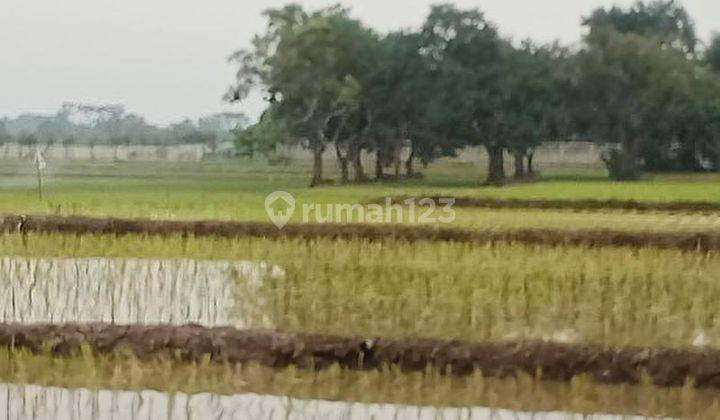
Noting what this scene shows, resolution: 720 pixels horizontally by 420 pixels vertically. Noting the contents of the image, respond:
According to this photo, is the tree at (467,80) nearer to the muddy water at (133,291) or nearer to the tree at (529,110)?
the tree at (529,110)

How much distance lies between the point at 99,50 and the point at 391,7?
0.82 meters

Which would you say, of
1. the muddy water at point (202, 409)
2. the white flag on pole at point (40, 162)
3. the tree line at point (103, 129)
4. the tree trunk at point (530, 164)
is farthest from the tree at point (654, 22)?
the muddy water at point (202, 409)

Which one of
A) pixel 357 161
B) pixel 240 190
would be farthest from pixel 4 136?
pixel 357 161

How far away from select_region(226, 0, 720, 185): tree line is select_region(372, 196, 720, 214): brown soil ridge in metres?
0.09

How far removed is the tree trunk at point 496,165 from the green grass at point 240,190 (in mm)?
44

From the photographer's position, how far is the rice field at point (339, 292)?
5.82ft

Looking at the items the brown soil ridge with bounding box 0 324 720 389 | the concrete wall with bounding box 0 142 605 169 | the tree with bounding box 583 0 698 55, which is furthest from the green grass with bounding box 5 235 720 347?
the tree with bounding box 583 0 698 55

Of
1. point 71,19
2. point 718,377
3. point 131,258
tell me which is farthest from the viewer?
point 71,19

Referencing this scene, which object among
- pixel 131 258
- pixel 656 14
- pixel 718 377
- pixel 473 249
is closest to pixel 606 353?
pixel 718 377

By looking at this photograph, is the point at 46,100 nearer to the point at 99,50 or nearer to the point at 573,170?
the point at 99,50

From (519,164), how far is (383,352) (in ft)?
4.83

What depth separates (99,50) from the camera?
3.10 m

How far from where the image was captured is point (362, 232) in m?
3.10

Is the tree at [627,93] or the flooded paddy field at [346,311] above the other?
the tree at [627,93]
